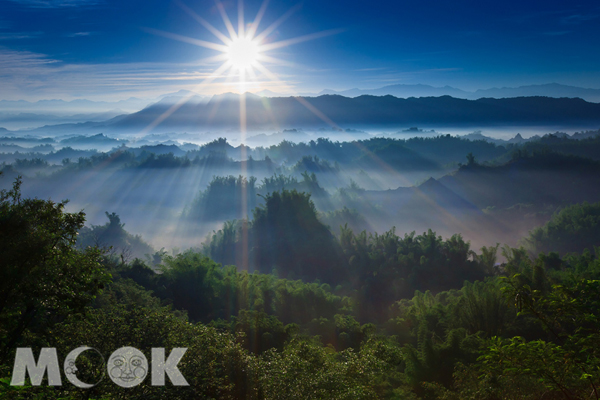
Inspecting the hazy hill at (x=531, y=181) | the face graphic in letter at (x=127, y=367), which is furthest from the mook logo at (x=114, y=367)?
the hazy hill at (x=531, y=181)

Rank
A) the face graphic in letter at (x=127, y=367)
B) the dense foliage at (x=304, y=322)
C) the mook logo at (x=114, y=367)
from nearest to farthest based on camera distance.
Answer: the dense foliage at (x=304, y=322), the mook logo at (x=114, y=367), the face graphic in letter at (x=127, y=367)

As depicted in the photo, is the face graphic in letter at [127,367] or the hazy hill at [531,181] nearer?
the face graphic in letter at [127,367]

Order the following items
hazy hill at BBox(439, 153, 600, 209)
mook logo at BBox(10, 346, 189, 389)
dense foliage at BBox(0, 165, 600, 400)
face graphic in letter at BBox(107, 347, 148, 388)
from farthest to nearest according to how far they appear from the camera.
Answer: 1. hazy hill at BBox(439, 153, 600, 209)
2. face graphic in letter at BBox(107, 347, 148, 388)
3. mook logo at BBox(10, 346, 189, 389)
4. dense foliage at BBox(0, 165, 600, 400)

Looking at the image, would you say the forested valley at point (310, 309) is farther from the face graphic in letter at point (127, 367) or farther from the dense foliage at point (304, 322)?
the face graphic in letter at point (127, 367)

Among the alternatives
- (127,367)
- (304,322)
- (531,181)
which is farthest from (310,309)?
(531,181)

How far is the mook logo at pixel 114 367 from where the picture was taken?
898 centimetres

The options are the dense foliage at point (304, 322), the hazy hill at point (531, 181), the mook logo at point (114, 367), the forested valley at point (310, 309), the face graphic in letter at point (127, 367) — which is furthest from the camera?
the hazy hill at point (531, 181)

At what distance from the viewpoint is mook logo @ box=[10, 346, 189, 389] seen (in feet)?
29.4

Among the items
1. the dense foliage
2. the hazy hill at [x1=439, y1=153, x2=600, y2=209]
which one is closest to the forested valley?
the dense foliage

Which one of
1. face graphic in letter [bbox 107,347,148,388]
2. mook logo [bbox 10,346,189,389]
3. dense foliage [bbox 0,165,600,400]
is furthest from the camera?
face graphic in letter [bbox 107,347,148,388]

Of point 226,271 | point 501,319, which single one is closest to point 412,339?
point 501,319

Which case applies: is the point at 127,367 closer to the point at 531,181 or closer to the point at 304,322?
the point at 304,322

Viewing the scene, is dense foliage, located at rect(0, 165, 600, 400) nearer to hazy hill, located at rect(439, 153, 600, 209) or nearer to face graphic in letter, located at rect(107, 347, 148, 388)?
face graphic in letter, located at rect(107, 347, 148, 388)

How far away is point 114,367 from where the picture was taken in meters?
9.95
